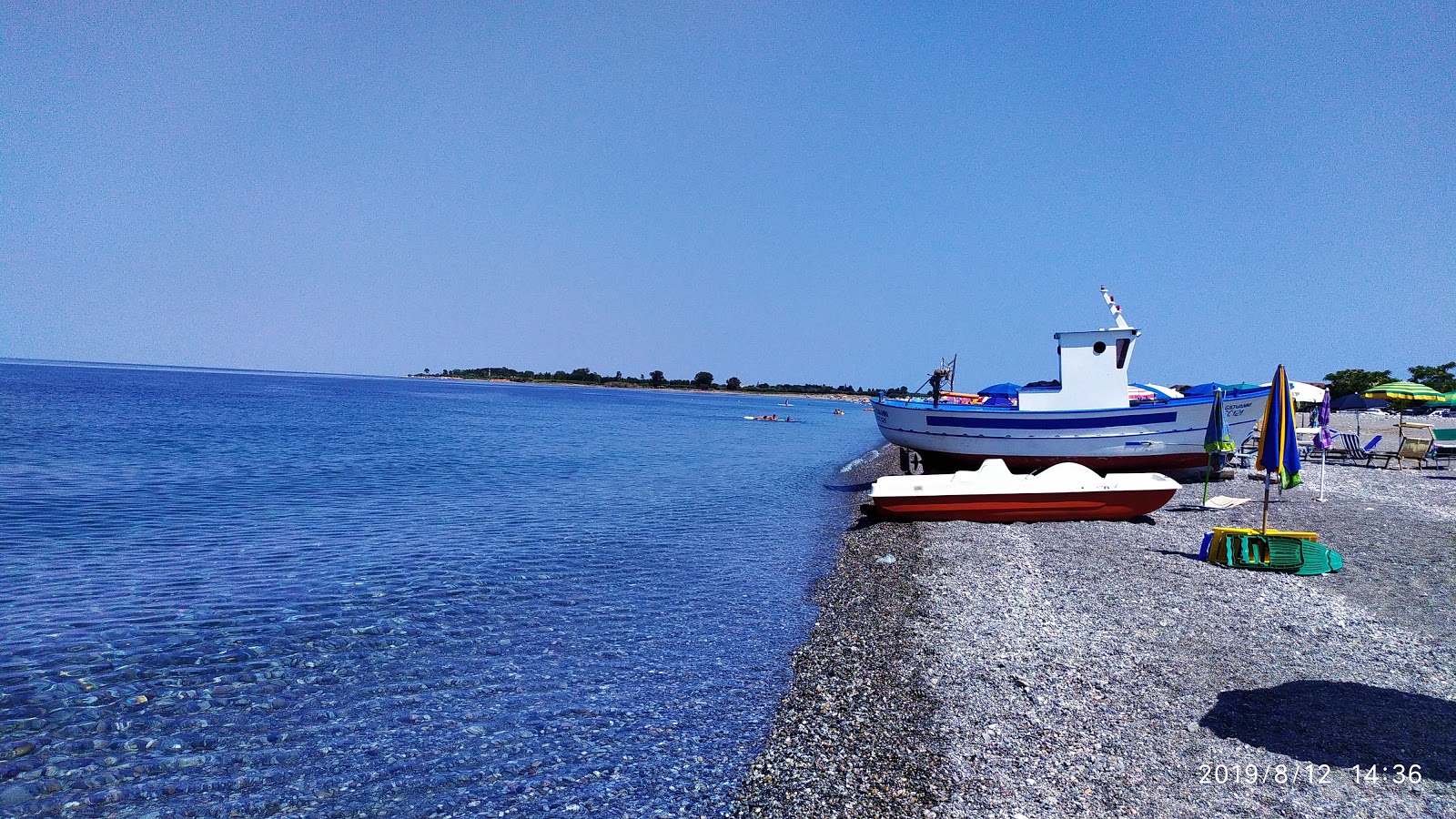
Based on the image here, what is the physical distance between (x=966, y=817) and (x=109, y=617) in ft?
37.6

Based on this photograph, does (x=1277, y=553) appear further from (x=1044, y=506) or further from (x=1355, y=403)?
(x=1355, y=403)

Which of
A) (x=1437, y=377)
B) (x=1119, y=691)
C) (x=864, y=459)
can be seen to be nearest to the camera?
(x=1119, y=691)

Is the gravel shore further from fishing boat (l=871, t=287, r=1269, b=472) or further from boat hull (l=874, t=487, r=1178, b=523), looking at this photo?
fishing boat (l=871, t=287, r=1269, b=472)

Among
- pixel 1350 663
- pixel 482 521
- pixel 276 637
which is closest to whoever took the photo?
pixel 1350 663

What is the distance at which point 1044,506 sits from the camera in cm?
1670

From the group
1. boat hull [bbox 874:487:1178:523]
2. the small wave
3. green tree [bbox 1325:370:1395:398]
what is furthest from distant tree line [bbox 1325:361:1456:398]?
boat hull [bbox 874:487:1178:523]

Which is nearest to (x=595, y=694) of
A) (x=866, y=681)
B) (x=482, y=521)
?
(x=866, y=681)

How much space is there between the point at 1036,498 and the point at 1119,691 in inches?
396

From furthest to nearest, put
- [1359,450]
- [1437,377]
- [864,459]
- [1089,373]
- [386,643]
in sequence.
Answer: [1437,377] < [864,459] < [1359,450] < [1089,373] < [386,643]

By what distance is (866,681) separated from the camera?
7.95m

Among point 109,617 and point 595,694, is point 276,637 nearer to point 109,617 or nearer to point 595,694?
point 109,617

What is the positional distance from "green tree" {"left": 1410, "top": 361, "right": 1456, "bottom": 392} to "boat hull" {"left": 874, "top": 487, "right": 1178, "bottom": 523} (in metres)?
95.9

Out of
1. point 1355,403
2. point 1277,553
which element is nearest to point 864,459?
point 1277,553
